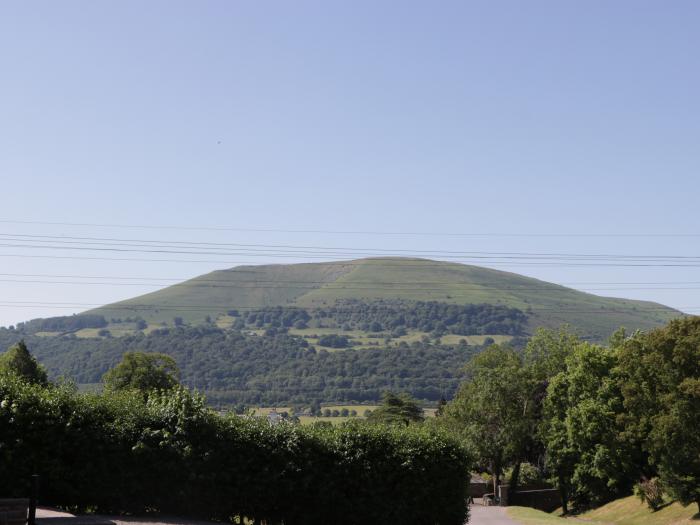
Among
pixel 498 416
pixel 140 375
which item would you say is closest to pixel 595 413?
pixel 498 416

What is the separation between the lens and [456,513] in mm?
28125

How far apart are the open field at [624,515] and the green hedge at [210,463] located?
660 inches

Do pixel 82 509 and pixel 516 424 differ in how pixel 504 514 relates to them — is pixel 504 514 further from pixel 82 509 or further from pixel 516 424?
pixel 82 509

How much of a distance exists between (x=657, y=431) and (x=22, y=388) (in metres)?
36.5

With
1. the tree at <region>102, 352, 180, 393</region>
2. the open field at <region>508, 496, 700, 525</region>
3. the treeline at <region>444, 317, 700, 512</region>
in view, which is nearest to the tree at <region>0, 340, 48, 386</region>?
the tree at <region>102, 352, 180, 393</region>

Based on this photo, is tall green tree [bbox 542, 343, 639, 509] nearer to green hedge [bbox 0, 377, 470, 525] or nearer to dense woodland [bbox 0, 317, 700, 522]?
dense woodland [bbox 0, 317, 700, 522]

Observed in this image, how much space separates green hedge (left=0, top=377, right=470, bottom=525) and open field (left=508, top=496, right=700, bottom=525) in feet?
55.0

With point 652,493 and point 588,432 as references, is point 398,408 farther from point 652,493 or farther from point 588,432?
point 652,493

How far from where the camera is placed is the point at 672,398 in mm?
46250

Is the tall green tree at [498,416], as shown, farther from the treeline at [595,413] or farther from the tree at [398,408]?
the tree at [398,408]

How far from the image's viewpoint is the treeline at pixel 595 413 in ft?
152

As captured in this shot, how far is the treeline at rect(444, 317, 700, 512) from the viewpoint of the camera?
152ft

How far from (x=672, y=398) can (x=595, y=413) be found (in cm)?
1206

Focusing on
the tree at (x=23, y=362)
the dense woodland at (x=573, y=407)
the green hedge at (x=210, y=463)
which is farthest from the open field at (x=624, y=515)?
the tree at (x=23, y=362)
